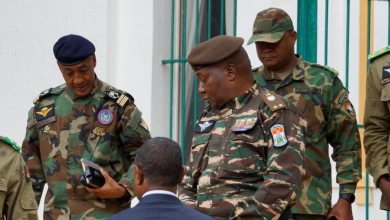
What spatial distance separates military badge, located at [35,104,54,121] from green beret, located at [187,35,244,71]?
121 cm

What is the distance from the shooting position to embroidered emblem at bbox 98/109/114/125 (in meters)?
4.17

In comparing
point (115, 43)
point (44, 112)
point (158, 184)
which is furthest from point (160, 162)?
point (115, 43)

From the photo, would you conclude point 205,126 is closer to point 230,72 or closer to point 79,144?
point 230,72

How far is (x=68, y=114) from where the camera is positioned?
421cm

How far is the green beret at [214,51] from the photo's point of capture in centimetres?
339

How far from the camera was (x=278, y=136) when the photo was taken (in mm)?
3186

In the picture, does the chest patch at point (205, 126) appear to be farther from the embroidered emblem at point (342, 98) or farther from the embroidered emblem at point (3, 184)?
the embroidered emblem at point (3, 184)

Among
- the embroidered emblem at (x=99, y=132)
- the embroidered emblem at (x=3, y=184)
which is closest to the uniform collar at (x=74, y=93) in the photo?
the embroidered emblem at (x=99, y=132)

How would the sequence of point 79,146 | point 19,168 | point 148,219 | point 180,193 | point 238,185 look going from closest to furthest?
1. point 148,219
2. point 238,185
3. point 180,193
4. point 19,168
5. point 79,146

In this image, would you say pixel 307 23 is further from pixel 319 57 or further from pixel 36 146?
pixel 36 146

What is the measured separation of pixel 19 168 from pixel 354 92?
12.3ft

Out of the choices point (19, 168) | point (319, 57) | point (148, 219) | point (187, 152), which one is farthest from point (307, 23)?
point (148, 219)

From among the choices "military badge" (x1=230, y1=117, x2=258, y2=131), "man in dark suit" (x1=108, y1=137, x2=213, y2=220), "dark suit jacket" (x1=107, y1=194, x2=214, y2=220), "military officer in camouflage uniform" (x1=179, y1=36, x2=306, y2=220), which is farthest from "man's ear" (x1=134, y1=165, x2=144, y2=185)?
"military badge" (x1=230, y1=117, x2=258, y2=131)

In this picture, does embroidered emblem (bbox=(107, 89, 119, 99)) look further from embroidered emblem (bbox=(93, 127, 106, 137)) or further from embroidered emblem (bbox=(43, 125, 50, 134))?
embroidered emblem (bbox=(43, 125, 50, 134))
